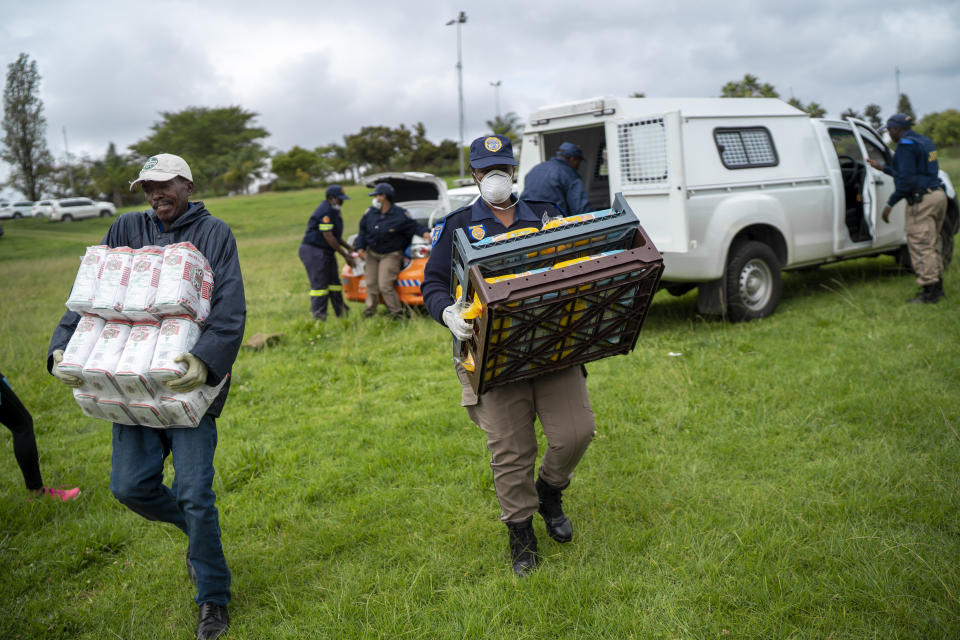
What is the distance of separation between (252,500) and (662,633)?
261cm

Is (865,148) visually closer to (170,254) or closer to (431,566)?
(431,566)

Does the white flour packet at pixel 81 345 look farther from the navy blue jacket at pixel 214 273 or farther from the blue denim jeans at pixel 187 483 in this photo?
the blue denim jeans at pixel 187 483

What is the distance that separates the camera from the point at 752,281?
7559 mm

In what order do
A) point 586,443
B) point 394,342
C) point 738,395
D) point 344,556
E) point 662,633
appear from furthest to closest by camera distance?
point 394,342 < point 738,395 < point 344,556 < point 586,443 < point 662,633

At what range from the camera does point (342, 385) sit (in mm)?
6516

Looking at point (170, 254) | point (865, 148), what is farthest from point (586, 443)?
point (865, 148)

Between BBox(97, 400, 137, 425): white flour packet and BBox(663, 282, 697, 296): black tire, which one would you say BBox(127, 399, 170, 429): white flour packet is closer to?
BBox(97, 400, 137, 425): white flour packet

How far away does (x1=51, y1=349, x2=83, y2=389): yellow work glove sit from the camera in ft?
9.11

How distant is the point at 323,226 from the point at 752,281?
Answer: 5.42 metres

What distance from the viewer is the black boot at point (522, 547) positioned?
318 centimetres

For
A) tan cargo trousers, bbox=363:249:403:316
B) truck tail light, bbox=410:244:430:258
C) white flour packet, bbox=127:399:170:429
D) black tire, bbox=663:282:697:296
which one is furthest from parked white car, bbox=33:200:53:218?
white flour packet, bbox=127:399:170:429

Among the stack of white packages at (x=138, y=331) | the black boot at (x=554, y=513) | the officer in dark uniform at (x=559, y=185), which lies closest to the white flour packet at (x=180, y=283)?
the stack of white packages at (x=138, y=331)

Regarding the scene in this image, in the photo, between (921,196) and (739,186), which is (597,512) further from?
(921,196)

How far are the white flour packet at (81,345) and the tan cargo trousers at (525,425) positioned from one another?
5.08 feet
